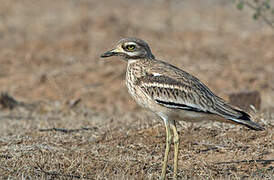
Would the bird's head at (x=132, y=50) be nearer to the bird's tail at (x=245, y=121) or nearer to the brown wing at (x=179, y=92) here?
the brown wing at (x=179, y=92)

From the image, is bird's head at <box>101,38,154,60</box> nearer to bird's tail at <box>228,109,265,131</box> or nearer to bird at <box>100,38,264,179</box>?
bird at <box>100,38,264,179</box>

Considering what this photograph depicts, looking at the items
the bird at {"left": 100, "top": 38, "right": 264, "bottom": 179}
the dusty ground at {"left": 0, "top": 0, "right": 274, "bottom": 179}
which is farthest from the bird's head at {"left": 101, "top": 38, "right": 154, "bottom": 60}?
the dusty ground at {"left": 0, "top": 0, "right": 274, "bottom": 179}

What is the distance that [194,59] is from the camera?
13.0m

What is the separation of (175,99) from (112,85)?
6.00 metres

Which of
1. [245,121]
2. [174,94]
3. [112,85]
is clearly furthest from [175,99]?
[112,85]

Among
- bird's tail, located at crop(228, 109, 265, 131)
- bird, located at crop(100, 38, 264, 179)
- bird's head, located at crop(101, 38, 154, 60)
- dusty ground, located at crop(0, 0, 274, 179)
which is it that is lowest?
dusty ground, located at crop(0, 0, 274, 179)

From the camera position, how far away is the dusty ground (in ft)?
17.9

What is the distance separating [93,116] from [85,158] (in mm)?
3280

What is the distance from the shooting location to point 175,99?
5094 millimetres

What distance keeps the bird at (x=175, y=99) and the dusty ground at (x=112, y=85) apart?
50 cm

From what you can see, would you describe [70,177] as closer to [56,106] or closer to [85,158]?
[85,158]

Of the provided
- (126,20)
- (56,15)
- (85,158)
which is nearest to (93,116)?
(85,158)

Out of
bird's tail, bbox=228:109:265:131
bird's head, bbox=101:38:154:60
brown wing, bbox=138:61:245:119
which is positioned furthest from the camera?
bird's head, bbox=101:38:154:60

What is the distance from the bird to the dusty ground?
0.50 m
